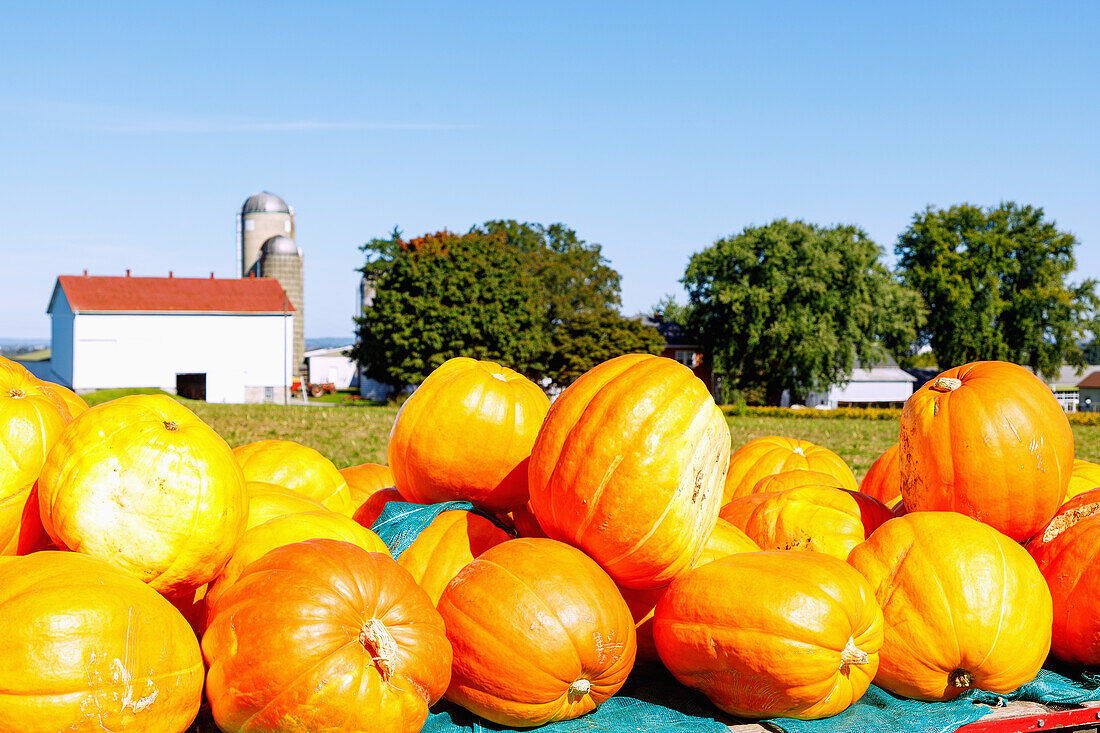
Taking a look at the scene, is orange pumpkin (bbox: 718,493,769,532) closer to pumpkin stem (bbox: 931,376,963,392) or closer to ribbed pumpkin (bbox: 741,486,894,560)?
ribbed pumpkin (bbox: 741,486,894,560)

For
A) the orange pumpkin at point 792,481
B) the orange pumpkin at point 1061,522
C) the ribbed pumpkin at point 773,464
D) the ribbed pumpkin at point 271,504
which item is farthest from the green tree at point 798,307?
the ribbed pumpkin at point 271,504

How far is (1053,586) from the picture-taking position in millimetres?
3242

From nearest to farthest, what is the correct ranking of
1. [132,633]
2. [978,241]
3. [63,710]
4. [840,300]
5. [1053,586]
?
[63,710] → [132,633] → [1053,586] → [840,300] → [978,241]

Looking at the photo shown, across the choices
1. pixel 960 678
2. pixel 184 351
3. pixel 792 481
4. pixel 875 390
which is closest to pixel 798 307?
pixel 875 390

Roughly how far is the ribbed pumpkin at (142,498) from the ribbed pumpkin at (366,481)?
1.72 meters

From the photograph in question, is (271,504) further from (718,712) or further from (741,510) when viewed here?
(741,510)

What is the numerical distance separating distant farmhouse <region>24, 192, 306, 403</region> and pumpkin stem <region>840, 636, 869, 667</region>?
1717 inches

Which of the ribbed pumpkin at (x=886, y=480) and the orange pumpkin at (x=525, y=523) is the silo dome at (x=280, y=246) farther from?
the orange pumpkin at (x=525, y=523)

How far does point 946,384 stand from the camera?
3523 millimetres

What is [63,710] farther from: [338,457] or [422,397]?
[338,457]

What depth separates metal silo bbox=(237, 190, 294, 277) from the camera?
61.0 m

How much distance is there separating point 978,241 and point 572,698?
165 ft

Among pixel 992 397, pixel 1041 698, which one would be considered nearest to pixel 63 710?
pixel 1041 698

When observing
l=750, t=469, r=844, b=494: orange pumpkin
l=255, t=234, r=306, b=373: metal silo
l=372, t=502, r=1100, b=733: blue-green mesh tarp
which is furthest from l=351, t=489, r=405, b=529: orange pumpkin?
l=255, t=234, r=306, b=373: metal silo
